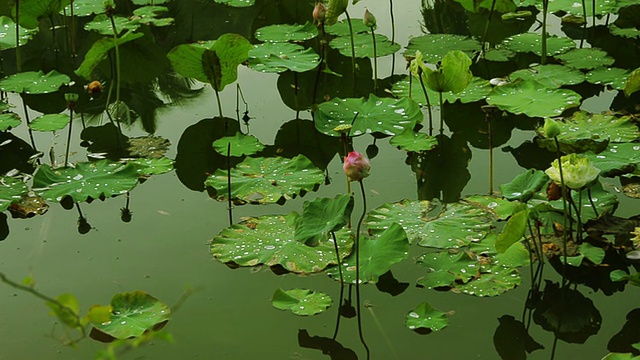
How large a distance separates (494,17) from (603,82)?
92cm

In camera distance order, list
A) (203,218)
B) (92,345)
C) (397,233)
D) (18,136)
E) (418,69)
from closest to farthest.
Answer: (92,345), (397,233), (203,218), (418,69), (18,136)

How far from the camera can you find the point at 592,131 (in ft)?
9.13

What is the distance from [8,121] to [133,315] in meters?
1.41

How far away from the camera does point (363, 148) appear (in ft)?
9.52

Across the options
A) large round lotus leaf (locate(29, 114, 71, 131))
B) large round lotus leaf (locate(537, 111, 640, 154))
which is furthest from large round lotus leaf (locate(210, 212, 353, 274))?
large round lotus leaf (locate(29, 114, 71, 131))

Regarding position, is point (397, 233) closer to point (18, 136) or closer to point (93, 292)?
point (93, 292)

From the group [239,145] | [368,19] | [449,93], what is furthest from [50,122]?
[449,93]

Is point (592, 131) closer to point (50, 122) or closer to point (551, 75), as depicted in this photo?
point (551, 75)

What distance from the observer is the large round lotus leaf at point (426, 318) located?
195cm

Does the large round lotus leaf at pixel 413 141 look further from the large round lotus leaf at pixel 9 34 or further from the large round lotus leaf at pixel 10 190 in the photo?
the large round lotus leaf at pixel 9 34

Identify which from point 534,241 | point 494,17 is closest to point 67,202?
point 534,241

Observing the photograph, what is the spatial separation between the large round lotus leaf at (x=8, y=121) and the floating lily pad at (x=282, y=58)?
0.89m

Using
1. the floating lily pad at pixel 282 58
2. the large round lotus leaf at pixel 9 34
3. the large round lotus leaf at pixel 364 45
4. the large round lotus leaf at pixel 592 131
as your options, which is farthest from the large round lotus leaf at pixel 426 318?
the large round lotus leaf at pixel 9 34

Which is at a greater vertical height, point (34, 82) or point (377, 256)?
point (34, 82)
